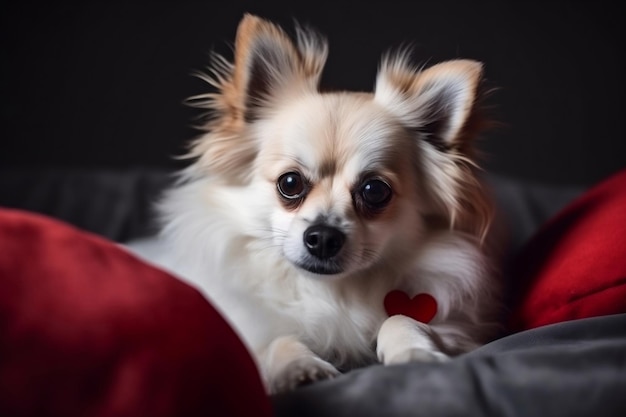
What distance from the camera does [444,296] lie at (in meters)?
1.86

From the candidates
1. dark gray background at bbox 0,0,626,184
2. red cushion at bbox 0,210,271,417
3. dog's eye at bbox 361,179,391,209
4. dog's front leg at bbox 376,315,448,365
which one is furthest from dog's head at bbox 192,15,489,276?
dark gray background at bbox 0,0,626,184

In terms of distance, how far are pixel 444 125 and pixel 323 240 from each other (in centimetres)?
52

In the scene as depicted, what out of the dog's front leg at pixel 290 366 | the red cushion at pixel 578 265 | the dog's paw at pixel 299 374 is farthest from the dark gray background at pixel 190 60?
the dog's paw at pixel 299 374

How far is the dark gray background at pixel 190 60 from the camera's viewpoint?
336 centimetres

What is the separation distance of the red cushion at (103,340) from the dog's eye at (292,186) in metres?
0.63

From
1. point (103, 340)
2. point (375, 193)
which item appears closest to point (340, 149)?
point (375, 193)

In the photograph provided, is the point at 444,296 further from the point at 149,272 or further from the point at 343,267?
the point at 149,272

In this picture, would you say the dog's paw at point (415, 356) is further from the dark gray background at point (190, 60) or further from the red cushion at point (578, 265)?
the dark gray background at point (190, 60)

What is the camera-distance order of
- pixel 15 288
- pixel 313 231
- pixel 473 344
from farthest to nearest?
pixel 473 344, pixel 313 231, pixel 15 288

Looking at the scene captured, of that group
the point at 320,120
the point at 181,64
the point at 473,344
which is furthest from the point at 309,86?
the point at 181,64

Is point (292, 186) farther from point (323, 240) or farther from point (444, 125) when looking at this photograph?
point (444, 125)

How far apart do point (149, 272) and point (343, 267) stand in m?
0.61

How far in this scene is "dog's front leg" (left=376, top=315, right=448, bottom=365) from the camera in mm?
1480

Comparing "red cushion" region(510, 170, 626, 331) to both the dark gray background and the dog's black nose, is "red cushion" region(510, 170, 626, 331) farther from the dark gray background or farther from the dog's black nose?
the dark gray background
